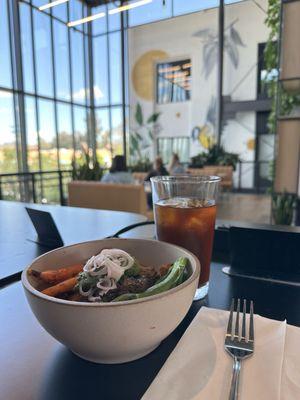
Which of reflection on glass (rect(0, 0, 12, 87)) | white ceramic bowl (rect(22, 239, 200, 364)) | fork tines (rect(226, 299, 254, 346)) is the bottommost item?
fork tines (rect(226, 299, 254, 346))

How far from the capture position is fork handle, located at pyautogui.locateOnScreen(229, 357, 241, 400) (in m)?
0.36

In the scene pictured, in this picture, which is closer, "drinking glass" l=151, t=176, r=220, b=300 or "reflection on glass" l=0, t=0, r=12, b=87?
"drinking glass" l=151, t=176, r=220, b=300

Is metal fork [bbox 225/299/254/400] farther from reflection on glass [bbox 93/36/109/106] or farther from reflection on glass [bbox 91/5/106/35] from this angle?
reflection on glass [bbox 91/5/106/35]

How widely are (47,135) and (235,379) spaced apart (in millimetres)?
8511

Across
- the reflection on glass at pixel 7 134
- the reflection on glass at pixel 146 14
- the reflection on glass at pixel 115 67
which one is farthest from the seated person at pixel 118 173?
the reflection on glass at pixel 115 67

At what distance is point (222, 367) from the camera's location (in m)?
0.41

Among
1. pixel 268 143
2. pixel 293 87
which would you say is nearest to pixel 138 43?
pixel 268 143

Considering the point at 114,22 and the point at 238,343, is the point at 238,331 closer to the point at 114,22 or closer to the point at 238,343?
the point at 238,343

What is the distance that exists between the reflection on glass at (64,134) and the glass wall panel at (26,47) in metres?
1.13

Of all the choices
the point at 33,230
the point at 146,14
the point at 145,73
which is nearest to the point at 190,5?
the point at 146,14

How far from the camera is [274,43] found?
3410 millimetres

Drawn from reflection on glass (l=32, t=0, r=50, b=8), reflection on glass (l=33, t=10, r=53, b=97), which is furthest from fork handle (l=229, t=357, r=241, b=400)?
reflection on glass (l=32, t=0, r=50, b=8)

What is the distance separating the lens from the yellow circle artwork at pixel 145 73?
1053 centimetres

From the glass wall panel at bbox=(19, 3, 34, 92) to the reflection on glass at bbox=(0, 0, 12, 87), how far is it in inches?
15.8
